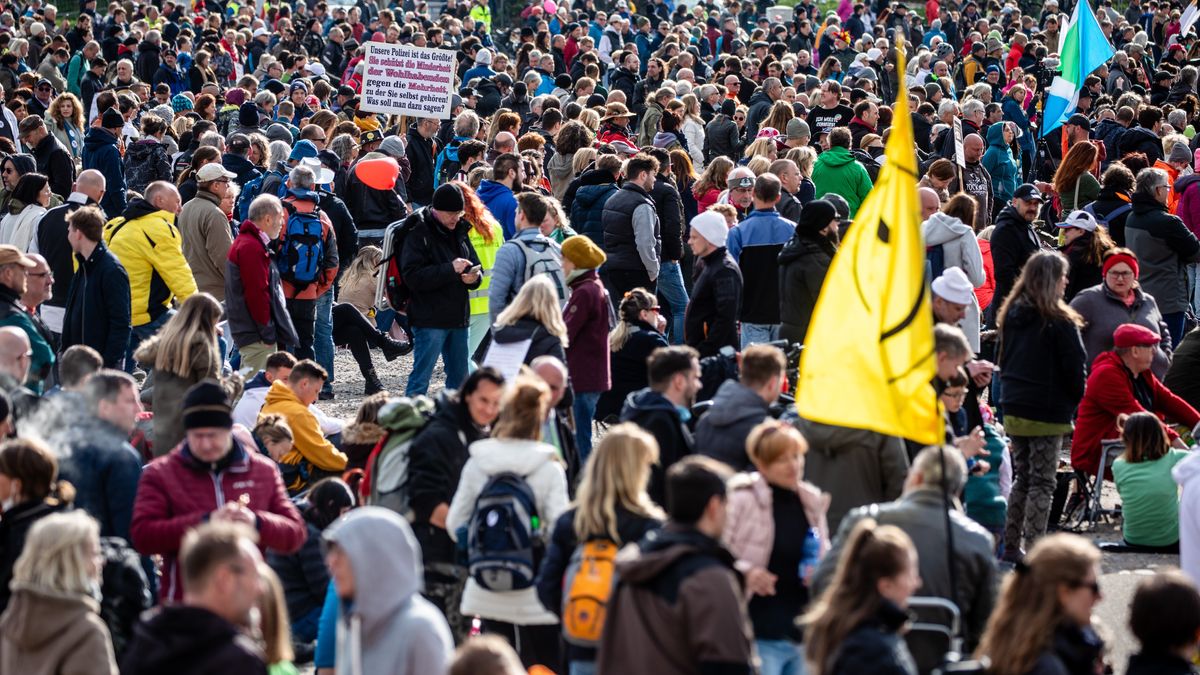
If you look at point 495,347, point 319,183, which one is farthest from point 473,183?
point 495,347

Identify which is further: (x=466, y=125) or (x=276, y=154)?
(x=466, y=125)

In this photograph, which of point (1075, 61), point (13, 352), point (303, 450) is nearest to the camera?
point (13, 352)

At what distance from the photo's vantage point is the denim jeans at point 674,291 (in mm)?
13719

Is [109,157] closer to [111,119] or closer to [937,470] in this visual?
[111,119]

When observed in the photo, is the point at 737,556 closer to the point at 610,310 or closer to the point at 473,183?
the point at 610,310

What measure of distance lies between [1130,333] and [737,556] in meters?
4.71

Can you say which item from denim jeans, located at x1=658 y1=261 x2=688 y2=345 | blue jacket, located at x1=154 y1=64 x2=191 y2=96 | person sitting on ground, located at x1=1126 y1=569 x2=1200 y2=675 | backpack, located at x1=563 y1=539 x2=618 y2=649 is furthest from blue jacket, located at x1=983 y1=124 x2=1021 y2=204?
person sitting on ground, located at x1=1126 y1=569 x2=1200 y2=675

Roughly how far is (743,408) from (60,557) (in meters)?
3.06

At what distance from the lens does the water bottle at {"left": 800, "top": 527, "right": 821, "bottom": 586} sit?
627 cm

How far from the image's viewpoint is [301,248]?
12.4m

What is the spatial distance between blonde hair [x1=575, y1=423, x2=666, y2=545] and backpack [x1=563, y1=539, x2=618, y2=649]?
0.19 ft

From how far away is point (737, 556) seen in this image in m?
6.23

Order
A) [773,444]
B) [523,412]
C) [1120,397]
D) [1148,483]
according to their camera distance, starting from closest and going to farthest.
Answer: [773,444]
[523,412]
[1148,483]
[1120,397]

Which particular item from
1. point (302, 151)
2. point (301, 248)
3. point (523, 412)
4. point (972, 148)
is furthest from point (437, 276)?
point (972, 148)
